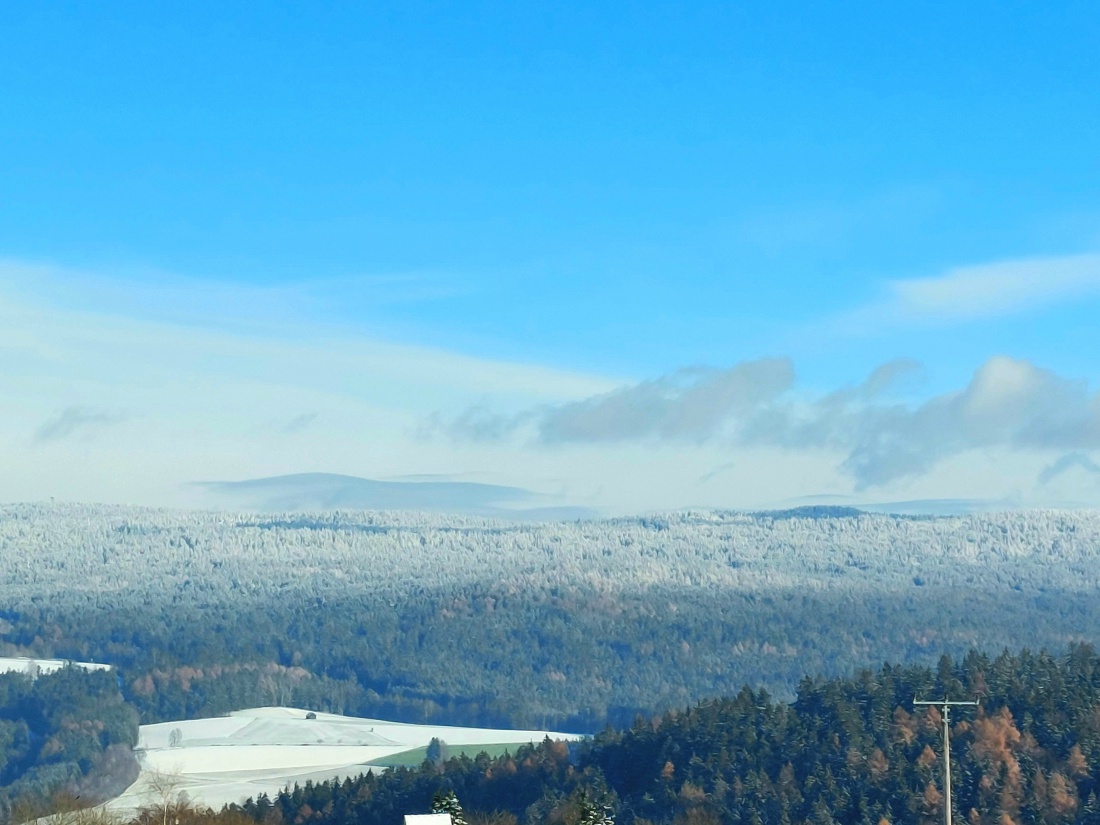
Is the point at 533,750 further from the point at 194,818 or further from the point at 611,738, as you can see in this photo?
the point at 194,818

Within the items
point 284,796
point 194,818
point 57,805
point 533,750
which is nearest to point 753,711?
point 533,750

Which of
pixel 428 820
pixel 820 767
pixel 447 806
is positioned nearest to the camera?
pixel 428 820

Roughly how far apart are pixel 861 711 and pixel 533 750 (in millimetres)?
37294

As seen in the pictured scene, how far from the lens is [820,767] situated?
6403 inches

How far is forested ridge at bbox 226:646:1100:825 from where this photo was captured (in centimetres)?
14925

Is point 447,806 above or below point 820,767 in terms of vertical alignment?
above

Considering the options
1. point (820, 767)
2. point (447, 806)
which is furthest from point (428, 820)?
point (820, 767)

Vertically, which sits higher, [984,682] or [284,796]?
[984,682]

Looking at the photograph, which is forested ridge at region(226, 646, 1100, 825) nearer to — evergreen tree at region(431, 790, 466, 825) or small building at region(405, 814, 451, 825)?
evergreen tree at region(431, 790, 466, 825)

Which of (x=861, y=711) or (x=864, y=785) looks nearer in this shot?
(x=864, y=785)

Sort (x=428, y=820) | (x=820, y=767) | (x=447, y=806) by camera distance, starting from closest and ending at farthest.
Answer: (x=428, y=820), (x=447, y=806), (x=820, y=767)

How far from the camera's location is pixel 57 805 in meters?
117

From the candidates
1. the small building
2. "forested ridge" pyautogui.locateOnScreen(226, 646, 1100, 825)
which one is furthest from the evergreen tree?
"forested ridge" pyautogui.locateOnScreen(226, 646, 1100, 825)

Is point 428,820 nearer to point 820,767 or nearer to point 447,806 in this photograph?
point 447,806
